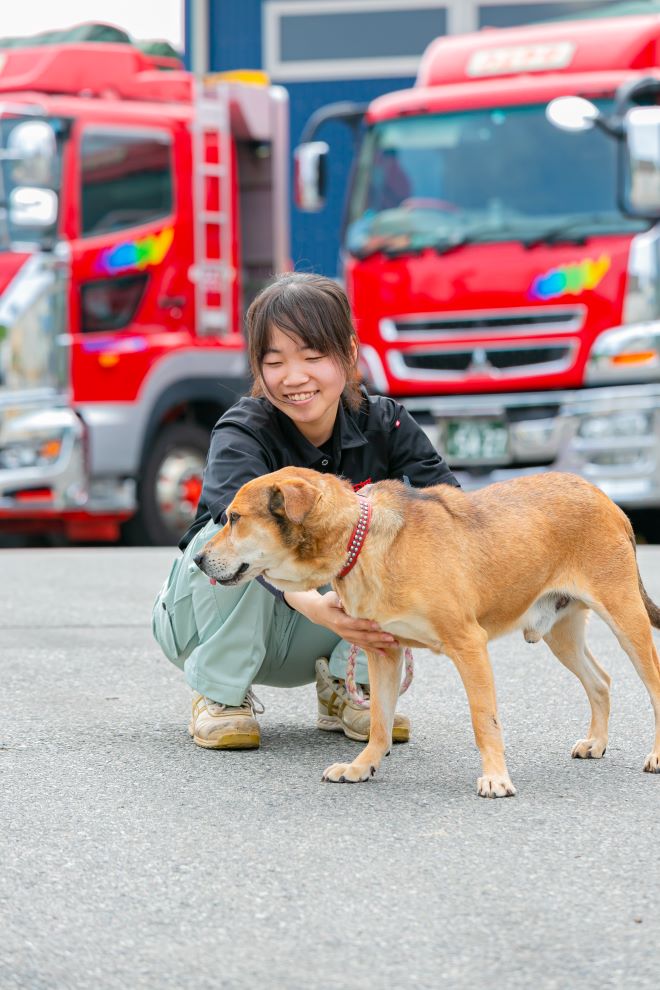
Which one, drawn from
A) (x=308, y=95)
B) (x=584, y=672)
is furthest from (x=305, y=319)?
(x=308, y=95)

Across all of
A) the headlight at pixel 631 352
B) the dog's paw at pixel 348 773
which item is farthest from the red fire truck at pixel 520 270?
the dog's paw at pixel 348 773

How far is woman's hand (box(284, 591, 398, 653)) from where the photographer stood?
419 centimetres

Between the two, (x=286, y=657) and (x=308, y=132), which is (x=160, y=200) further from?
(x=286, y=657)

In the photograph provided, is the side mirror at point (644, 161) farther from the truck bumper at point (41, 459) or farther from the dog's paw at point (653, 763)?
the dog's paw at point (653, 763)

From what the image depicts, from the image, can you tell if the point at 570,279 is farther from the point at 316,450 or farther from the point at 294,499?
the point at 294,499

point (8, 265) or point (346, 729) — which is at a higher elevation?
point (8, 265)

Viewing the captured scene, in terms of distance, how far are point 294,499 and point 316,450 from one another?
0.69 m

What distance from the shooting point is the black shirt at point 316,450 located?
457cm

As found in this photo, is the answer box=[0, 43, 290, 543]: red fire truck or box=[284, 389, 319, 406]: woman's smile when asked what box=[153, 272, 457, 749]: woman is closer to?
box=[284, 389, 319, 406]: woman's smile

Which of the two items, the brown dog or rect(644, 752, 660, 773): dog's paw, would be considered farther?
rect(644, 752, 660, 773): dog's paw

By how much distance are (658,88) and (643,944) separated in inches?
341

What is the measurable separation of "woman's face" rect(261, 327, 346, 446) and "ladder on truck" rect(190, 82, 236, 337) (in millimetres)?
6999

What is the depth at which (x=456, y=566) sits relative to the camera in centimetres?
420

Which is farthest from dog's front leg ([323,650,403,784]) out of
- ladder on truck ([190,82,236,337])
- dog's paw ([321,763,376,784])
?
ladder on truck ([190,82,236,337])
